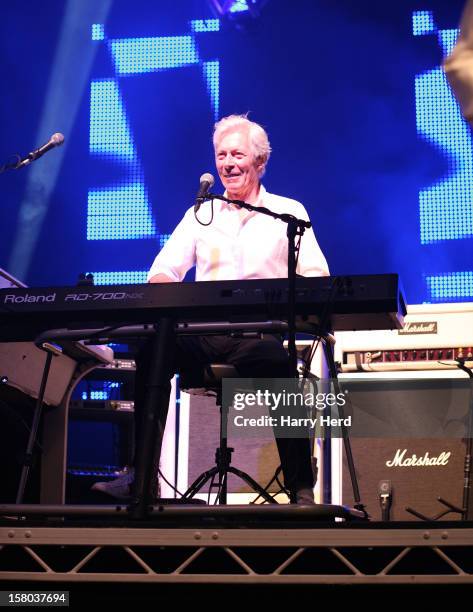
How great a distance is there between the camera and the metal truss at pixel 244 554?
6.55 feet

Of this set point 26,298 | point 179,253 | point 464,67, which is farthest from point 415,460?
point 464,67

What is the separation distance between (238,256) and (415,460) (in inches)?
51.9

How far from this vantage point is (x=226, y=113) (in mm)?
6004

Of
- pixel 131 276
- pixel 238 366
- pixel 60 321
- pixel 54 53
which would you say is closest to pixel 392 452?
pixel 238 366

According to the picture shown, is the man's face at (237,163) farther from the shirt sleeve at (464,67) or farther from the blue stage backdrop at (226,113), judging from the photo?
the shirt sleeve at (464,67)

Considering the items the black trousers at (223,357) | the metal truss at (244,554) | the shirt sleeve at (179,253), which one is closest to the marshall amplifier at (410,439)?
the shirt sleeve at (179,253)

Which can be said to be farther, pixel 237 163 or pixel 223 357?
pixel 237 163

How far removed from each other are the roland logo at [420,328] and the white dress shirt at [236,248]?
84cm

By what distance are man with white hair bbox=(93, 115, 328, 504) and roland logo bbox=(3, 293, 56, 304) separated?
54 centimetres

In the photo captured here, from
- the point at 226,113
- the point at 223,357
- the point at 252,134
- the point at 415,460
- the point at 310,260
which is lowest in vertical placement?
the point at 415,460

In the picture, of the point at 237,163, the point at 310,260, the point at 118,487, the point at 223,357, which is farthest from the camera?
the point at 237,163

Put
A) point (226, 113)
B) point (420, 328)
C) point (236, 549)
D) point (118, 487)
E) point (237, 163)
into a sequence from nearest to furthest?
1. point (236, 549)
2. point (118, 487)
3. point (237, 163)
4. point (420, 328)
5. point (226, 113)

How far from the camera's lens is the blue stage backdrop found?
5.82 m

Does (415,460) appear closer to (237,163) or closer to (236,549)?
(237,163)
